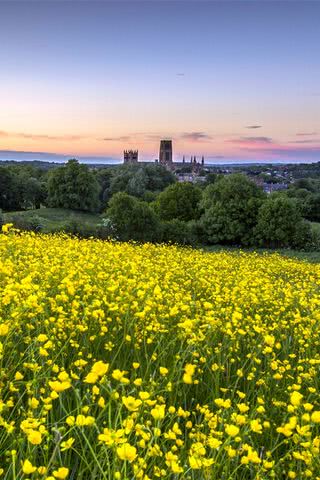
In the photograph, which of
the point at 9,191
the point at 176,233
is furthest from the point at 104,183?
the point at 176,233

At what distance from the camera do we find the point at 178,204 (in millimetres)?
60656

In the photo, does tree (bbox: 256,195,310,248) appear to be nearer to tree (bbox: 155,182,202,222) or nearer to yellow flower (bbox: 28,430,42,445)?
tree (bbox: 155,182,202,222)

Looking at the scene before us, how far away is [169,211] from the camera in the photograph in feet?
196

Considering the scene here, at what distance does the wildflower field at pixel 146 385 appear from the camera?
7.83 ft

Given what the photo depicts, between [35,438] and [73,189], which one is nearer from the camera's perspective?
[35,438]

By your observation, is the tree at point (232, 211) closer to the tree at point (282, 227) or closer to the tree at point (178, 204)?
the tree at point (282, 227)

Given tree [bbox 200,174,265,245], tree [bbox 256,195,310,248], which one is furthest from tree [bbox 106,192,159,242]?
tree [bbox 256,195,310,248]

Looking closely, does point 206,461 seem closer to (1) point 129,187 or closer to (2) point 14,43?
(2) point 14,43

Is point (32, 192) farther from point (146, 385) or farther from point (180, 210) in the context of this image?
point (146, 385)

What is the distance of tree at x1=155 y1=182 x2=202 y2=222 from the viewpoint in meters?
59.8

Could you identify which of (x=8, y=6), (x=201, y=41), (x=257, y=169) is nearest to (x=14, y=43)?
(x=8, y=6)

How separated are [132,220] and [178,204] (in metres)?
21.6

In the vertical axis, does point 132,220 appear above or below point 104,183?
below

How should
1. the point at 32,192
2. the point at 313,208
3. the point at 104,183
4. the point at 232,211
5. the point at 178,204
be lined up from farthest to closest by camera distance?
the point at 104,183, the point at 313,208, the point at 32,192, the point at 178,204, the point at 232,211
